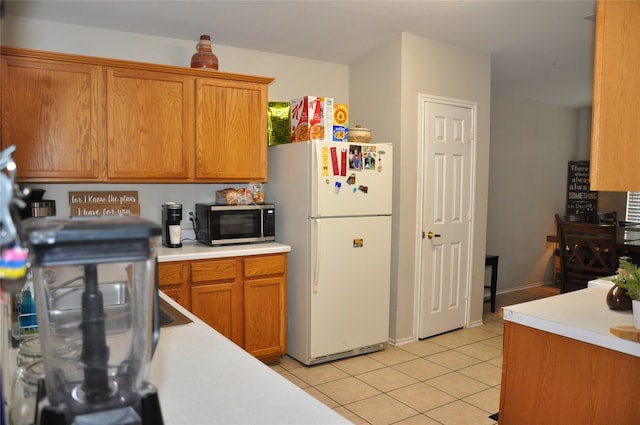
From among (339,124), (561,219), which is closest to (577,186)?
(561,219)

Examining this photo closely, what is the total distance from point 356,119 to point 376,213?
107cm

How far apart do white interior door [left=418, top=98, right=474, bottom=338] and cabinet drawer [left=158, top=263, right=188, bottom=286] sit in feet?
6.55

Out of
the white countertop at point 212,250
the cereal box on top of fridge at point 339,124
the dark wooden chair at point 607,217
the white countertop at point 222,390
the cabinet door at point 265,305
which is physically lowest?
the cabinet door at point 265,305

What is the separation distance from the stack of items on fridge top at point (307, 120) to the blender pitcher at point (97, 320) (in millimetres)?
2837

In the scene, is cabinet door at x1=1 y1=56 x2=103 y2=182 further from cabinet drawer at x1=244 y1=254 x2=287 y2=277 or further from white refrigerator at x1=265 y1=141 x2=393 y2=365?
white refrigerator at x1=265 y1=141 x2=393 y2=365

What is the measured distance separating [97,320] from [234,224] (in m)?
2.81

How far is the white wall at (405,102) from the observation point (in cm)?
384

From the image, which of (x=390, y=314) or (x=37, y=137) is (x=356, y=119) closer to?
(x=390, y=314)

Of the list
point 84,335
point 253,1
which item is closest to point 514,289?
point 253,1

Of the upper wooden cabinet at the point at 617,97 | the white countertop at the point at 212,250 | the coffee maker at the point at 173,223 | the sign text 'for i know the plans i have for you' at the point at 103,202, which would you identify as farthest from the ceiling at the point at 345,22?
the upper wooden cabinet at the point at 617,97

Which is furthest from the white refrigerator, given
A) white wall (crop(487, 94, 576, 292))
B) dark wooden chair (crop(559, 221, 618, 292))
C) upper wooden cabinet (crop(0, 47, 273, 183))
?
white wall (crop(487, 94, 576, 292))

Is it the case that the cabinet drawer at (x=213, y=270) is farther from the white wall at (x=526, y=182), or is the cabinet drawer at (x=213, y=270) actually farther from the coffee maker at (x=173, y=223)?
the white wall at (x=526, y=182)

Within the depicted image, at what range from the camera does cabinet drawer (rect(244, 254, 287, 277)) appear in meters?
3.42

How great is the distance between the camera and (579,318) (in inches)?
72.6
